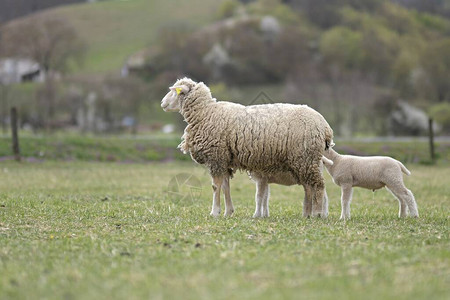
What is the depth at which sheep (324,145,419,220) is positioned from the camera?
39.6 ft

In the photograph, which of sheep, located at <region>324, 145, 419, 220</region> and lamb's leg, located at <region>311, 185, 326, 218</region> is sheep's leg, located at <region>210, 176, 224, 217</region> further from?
sheep, located at <region>324, 145, 419, 220</region>

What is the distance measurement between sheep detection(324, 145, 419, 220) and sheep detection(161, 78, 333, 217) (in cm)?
45

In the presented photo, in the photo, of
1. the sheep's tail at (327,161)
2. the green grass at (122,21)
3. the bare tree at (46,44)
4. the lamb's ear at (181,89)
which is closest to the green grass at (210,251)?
the sheep's tail at (327,161)

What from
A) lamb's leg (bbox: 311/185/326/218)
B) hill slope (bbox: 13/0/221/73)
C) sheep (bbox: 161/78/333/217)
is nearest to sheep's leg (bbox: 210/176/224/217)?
sheep (bbox: 161/78/333/217)

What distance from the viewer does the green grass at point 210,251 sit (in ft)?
21.1

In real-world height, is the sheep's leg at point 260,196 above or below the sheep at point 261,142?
below

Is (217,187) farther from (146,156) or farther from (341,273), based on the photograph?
(146,156)

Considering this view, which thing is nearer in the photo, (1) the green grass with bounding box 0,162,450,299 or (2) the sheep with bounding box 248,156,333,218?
(1) the green grass with bounding box 0,162,450,299

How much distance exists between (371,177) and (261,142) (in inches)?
88.8

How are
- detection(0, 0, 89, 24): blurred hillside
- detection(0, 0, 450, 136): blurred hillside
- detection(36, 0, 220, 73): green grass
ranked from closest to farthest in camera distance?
detection(0, 0, 450, 136): blurred hillside
detection(0, 0, 89, 24): blurred hillside
detection(36, 0, 220, 73): green grass

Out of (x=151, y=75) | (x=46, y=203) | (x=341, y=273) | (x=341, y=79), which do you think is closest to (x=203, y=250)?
(x=341, y=273)

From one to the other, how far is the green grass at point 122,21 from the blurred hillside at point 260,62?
0.91ft

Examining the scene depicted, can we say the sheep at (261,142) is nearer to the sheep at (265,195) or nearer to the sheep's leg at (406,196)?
the sheep at (265,195)

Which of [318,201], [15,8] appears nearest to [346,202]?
[318,201]
